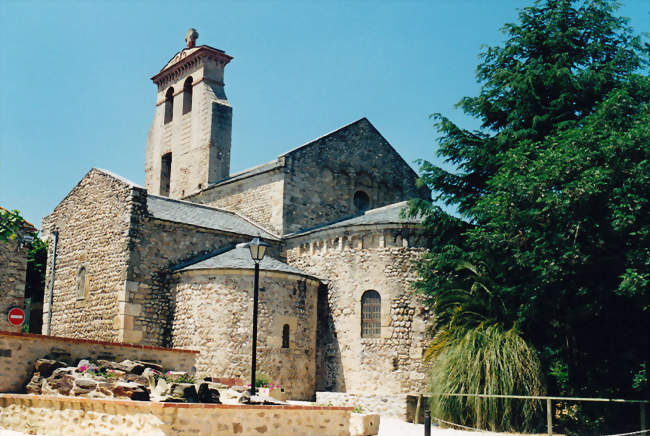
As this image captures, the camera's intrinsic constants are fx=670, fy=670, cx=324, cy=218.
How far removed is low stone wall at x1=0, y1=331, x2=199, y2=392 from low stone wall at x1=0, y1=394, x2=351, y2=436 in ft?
4.02

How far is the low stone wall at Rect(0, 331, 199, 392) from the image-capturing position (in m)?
15.6

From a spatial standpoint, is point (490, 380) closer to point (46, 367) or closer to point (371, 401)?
point (371, 401)

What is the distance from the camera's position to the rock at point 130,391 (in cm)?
1309

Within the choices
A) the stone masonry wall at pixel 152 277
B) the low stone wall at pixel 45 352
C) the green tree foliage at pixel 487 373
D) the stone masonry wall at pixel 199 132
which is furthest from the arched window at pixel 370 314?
the stone masonry wall at pixel 199 132

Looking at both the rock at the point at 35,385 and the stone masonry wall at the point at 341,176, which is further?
the stone masonry wall at the point at 341,176

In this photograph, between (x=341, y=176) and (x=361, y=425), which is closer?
(x=361, y=425)

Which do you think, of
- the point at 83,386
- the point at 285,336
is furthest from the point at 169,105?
the point at 83,386

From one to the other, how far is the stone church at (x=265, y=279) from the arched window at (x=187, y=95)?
24.9 feet

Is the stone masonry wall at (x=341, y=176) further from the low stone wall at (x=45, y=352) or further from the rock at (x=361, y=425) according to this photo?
the rock at (x=361, y=425)

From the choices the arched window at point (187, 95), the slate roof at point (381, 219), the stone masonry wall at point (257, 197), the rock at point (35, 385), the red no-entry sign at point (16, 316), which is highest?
the arched window at point (187, 95)

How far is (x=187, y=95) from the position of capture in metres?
34.5

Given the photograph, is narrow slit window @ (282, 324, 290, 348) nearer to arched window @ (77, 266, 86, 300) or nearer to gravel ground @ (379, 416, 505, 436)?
gravel ground @ (379, 416, 505, 436)

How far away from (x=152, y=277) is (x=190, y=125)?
40.0ft

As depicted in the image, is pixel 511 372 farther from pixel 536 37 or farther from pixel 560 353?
pixel 536 37
